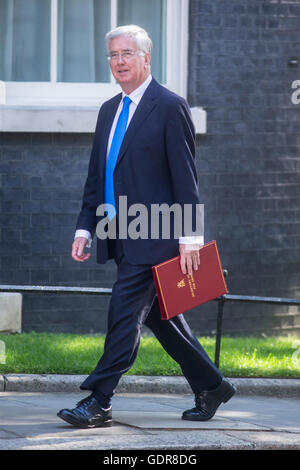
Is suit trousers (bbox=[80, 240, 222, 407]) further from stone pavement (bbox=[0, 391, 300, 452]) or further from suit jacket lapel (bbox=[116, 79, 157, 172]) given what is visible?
suit jacket lapel (bbox=[116, 79, 157, 172])

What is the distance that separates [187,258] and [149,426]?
0.95 meters

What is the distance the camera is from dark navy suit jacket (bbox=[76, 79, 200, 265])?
586cm

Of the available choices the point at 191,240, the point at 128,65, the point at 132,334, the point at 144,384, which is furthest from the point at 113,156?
the point at 144,384

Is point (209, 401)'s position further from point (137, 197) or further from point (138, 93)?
point (138, 93)

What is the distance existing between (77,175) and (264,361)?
2834mm

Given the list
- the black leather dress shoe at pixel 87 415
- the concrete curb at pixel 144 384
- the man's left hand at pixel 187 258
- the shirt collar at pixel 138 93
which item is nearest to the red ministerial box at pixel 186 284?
the man's left hand at pixel 187 258

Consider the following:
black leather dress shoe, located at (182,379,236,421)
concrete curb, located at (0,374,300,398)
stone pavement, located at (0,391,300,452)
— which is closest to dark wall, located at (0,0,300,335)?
concrete curb, located at (0,374,300,398)

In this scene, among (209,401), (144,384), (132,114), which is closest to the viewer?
(132,114)

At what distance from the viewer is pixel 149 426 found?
5.92m

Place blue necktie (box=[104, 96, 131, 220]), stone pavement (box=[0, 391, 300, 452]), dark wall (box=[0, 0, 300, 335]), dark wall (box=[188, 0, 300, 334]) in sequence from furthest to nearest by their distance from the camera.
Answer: dark wall (box=[188, 0, 300, 334]), dark wall (box=[0, 0, 300, 335]), blue necktie (box=[104, 96, 131, 220]), stone pavement (box=[0, 391, 300, 452])

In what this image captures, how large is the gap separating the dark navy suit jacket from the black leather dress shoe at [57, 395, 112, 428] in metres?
0.82

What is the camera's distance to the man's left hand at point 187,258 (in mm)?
5875

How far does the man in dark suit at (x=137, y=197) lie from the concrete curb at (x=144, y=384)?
1.66 meters
